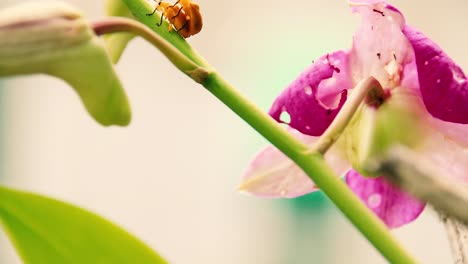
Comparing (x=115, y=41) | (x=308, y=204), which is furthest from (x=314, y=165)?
(x=308, y=204)

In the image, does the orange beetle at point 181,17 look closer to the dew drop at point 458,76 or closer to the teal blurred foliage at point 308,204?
the dew drop at point 458,76

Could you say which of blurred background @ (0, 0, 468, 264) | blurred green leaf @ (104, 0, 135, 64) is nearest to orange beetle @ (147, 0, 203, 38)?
blurred green leaf @ (104, 0, 135, 64)

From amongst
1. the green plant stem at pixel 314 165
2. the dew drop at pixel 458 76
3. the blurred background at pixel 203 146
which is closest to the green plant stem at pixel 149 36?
the green plant stem at pixel 314 165

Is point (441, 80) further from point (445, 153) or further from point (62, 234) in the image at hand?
point (62, 234)

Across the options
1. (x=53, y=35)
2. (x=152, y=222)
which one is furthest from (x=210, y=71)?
(x=152, y=222)

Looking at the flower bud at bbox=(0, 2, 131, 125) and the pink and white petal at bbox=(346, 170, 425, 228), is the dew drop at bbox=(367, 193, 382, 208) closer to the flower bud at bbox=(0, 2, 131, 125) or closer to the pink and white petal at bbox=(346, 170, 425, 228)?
the pink and white petal at bbox=(346, 170, 425, 228)

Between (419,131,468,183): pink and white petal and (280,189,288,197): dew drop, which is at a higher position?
(280,189,288,197): dew drop
